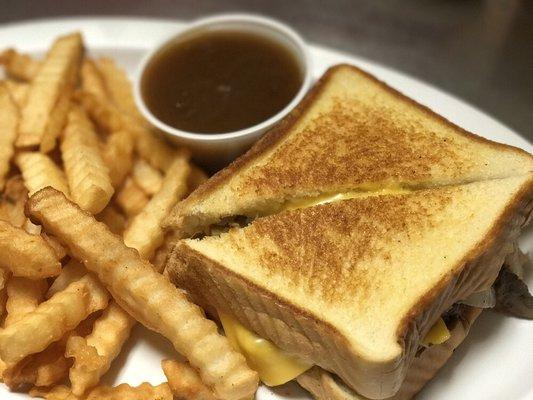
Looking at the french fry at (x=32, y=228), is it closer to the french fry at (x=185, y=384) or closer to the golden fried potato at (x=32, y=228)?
the golden fried potato at (x=32, y=228)

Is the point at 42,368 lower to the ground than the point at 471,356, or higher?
lower

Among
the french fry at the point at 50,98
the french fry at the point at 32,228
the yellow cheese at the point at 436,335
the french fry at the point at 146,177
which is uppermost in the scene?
the yellow cheese at the point at 436,335

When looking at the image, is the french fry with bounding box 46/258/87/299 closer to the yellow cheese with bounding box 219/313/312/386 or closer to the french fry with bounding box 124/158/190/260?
the french fry with bounding box 124/158/190/260

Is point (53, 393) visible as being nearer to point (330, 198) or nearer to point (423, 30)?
point (330, 198)

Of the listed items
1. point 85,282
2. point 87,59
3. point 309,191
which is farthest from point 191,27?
point 85,282

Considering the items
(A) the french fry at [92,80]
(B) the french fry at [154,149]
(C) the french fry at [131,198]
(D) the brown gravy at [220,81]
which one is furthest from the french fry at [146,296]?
(A) the french fry at [92,80]

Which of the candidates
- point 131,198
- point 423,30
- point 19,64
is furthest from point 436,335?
point 423,30
